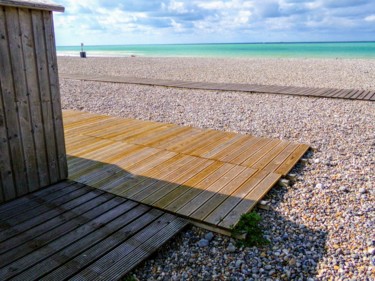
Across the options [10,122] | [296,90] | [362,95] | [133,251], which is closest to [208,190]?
[133,251]

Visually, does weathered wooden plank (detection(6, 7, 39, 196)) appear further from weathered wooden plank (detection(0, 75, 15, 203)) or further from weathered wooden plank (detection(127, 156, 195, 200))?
weathered wooden plank (detection(127, 156, 195, 200))

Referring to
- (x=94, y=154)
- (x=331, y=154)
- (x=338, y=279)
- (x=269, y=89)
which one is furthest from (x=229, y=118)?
(x=338, y=279)

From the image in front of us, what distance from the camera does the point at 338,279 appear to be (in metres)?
2.37

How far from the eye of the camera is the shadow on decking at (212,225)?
2.54 meters

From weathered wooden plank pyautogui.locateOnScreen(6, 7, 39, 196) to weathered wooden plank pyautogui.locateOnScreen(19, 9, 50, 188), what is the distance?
0.03 meters

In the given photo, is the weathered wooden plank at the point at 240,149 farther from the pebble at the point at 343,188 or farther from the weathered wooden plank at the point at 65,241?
the weathered wooden plank at the point at 65,241

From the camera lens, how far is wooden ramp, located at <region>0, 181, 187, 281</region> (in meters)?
2.31

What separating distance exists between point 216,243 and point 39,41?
253 cm

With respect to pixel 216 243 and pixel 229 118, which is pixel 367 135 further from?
pixel 216 243

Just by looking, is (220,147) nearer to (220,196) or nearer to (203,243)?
(220,196)

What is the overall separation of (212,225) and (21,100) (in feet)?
7.12

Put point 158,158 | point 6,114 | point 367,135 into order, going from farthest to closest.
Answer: point 367,135 → point 158,158 → point 6,114

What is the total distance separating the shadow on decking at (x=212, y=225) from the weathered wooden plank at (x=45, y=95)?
34 centimetres

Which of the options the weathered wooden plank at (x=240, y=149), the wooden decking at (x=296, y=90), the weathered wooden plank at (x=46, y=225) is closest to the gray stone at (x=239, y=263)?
the weathered wooden plank at (x=46, y=225)
